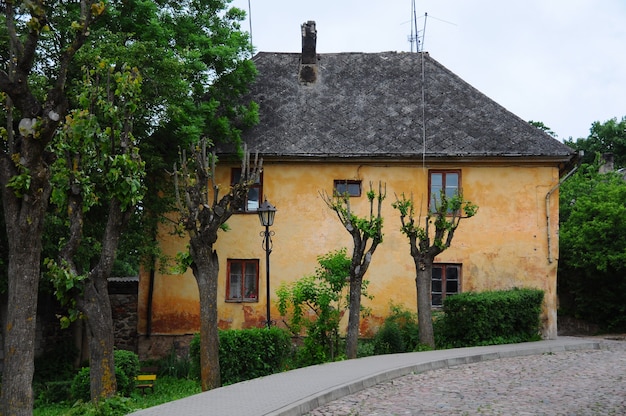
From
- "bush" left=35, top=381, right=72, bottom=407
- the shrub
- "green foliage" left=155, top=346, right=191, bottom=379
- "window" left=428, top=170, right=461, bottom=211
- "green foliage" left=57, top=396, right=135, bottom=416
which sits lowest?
"bush" left=35, top=381, right=72, bottom=407

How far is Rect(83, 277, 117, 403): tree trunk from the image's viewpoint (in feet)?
38.1

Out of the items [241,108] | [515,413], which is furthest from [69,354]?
[515,413]

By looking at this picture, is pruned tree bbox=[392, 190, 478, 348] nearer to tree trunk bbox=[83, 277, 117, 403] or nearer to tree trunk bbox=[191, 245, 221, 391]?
tree trunk bbox=[191, 245, 221, 391]

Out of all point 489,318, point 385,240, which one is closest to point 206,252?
point 489,318

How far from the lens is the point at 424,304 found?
17922 millimetres

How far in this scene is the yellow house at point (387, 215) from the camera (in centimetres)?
2061

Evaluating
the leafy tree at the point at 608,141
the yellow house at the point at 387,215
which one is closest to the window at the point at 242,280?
the yellow house at the point at 387,215

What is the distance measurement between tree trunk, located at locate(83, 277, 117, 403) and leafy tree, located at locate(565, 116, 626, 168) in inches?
1544

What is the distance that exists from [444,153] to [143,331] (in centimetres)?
983

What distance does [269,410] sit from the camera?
898cm

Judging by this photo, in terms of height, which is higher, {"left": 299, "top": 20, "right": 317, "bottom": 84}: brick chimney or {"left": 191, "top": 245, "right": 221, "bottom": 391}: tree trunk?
{"left": 299, "top": 20, "right": 317, "bottom": 84}: brick chimney

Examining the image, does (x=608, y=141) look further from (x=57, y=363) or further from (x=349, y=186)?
(x=57, y=363)

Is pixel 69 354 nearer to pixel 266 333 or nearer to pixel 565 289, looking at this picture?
pixel 266 333

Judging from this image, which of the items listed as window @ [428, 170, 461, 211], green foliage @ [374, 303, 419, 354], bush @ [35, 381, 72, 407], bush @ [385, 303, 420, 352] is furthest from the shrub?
bush @ [35, 381, 72, 407]
